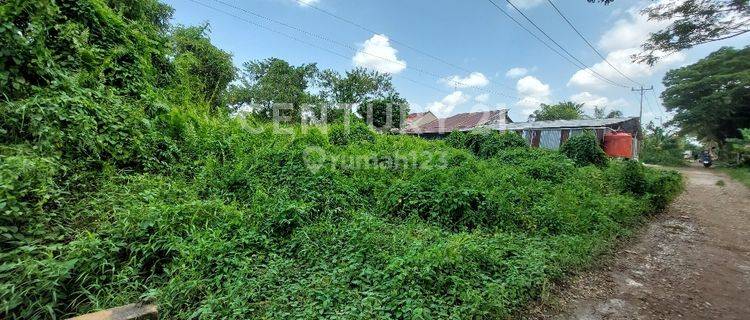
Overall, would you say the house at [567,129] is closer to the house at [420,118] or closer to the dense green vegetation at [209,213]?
the house at [420,118]

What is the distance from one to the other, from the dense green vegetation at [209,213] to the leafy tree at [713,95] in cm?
1805

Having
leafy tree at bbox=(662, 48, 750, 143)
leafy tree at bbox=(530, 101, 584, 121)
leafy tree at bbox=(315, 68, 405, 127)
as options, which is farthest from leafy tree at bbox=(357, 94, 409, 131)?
leafy tree at bbox=(530, 101, 584, 121)

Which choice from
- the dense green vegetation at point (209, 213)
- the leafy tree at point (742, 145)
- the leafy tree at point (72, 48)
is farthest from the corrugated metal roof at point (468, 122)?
the leafy tree at point (72, 48)

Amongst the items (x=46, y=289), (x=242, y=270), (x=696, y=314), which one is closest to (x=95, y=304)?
(x=46, y=289)

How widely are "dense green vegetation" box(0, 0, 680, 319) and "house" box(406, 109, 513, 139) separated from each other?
1720cm

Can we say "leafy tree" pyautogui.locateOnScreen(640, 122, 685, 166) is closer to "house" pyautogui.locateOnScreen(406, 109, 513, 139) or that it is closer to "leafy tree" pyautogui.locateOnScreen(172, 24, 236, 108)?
"house" pyautogui.locateOnScreen(406, 109, 513, 139)

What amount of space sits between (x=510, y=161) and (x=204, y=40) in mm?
12092

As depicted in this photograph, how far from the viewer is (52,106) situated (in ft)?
10.8

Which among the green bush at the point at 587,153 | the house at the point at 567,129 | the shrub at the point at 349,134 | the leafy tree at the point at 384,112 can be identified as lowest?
the green bush at the point at 587,153

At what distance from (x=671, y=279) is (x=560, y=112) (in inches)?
1439

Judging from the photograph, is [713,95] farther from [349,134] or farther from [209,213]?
[209,213]

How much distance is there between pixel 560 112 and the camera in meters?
34.7

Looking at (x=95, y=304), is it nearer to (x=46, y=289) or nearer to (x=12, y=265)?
(x=46, y=289)

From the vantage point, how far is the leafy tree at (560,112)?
34125mm
